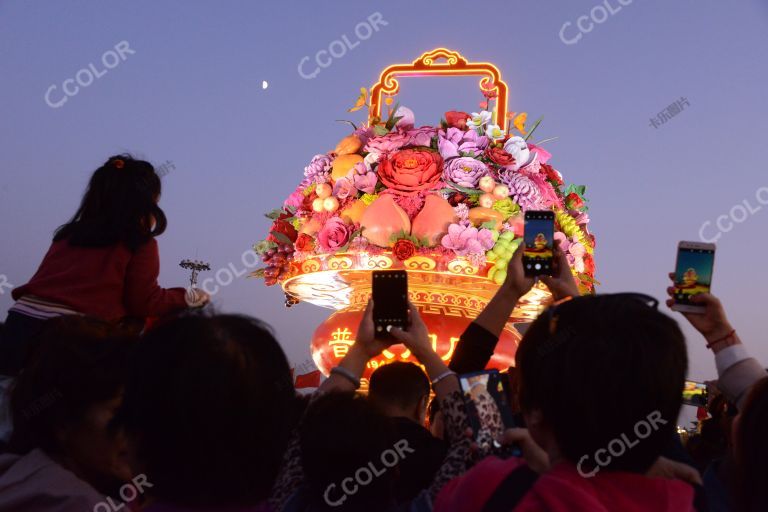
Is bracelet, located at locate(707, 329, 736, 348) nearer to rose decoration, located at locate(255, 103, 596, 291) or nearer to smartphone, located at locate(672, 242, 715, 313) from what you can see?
smartphone, located at locate(672, 242, 715, 313)

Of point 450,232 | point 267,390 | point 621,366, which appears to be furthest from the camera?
point 450,232

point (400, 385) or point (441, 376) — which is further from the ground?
point (441, 376)

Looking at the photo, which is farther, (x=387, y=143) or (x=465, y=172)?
(x=387, y=143)

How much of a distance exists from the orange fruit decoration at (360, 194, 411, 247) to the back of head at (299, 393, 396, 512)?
2.84 m

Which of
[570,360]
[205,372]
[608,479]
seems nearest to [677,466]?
[608,479]

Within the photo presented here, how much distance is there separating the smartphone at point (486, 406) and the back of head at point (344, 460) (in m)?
0.31

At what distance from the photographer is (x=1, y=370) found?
3197 millimetres

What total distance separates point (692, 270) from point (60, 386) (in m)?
1.90

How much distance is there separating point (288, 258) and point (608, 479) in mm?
4081

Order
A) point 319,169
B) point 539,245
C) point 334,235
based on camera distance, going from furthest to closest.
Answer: point 319,169 → point 334,235 → point 539,245

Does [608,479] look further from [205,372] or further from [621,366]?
[205,372]

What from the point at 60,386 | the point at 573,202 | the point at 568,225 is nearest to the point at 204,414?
the point at 60,386

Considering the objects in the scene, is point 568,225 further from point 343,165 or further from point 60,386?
point 60,386

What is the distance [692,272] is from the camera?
2.41 metres
